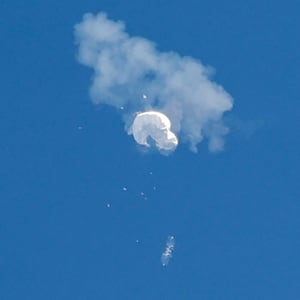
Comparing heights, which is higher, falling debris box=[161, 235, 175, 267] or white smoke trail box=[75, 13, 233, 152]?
white smoke trail box=[75, 13, 233, 152]

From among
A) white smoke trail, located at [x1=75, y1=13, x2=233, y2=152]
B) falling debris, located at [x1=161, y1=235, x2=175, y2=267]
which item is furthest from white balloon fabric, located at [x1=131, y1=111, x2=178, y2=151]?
falling debris, located at [x1=161, y1=235, x2=175, y2=267]

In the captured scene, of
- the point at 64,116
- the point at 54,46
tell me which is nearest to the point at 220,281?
the point at 64,116

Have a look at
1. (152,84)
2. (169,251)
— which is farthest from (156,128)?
(169,251)

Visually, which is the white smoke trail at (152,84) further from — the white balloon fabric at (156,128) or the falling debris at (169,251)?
the falling debris at (169,251)

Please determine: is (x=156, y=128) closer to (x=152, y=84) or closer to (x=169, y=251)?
(x=152, y=84)

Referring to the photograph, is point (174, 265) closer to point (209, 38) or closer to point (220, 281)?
point (220, 281)

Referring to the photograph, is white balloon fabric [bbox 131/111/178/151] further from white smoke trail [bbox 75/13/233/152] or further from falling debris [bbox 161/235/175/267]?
falling debris [bbox 161/235/175/267]
